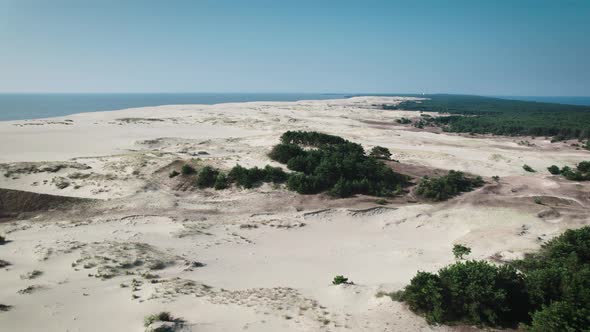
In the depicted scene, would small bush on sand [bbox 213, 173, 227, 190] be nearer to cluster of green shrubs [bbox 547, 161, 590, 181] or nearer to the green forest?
the green forest

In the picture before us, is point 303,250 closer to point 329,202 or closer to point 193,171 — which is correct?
point 329,202

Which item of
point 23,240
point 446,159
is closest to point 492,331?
point 23,240

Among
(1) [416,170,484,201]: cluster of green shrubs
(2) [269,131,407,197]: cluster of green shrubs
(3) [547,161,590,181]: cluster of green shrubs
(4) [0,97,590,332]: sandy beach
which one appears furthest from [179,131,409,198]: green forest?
(3) [547,161,590,181]: cluster of green shrubs

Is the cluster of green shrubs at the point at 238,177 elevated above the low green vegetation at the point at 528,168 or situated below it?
above

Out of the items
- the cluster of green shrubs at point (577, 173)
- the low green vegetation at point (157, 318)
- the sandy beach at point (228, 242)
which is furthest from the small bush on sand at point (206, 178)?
the cluster of green shrubs at point (577, 173)

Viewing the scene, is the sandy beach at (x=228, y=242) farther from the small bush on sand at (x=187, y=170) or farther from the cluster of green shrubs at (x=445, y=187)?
the cluster of green shrubs at (x=445, y=187)

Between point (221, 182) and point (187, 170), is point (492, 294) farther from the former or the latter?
point (187, 170)
